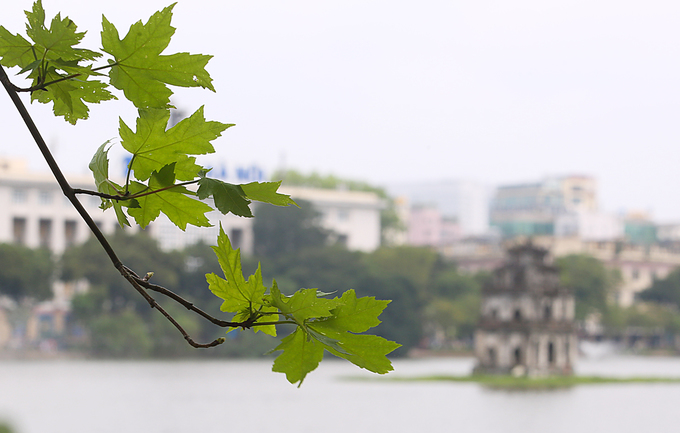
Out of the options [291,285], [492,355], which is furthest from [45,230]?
[492,355]

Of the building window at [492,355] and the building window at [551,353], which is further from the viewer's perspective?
the building window at [492,355]

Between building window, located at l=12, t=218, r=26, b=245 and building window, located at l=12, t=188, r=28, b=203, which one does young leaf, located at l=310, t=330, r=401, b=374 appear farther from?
building window, located at l=12, t=218, r=26, b=245

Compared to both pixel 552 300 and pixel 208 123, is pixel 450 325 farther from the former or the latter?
pixel 208 123

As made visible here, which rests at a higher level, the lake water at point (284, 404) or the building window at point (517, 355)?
the building window at point (517, 355)

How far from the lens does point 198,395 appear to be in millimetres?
40594

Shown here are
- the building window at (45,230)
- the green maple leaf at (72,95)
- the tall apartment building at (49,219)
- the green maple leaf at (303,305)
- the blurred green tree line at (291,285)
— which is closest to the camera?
the green maple leaf at (303,305)

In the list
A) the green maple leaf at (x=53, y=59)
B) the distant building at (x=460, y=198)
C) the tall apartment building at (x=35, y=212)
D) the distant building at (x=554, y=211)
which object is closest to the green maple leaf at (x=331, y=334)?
the green maple leaf at (x=53, y=59)

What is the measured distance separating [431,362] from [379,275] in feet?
20.5

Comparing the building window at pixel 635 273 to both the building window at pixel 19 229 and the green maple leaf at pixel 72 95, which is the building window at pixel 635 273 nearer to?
the building window at pixel 19 229

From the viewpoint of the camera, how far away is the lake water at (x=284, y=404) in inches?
1291

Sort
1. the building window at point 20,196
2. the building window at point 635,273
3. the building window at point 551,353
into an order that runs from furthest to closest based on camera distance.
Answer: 1. the building window at point 635,273
2. the building window at point 20,196
3. the building window at point 551,353

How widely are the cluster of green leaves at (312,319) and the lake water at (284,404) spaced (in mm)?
27213

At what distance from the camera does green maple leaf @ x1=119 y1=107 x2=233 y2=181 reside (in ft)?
2.93

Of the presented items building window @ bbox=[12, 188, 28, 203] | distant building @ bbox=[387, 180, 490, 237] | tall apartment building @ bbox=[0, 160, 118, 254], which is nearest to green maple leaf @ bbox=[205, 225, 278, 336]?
tall apartment building @ bbox=[0, 160, 118, 254]
